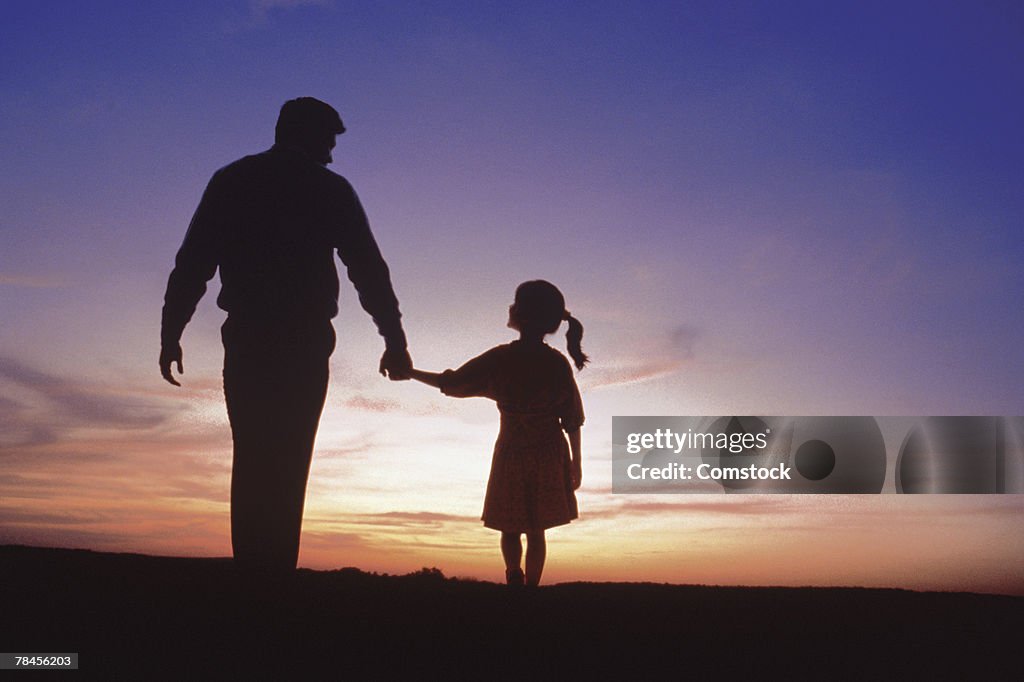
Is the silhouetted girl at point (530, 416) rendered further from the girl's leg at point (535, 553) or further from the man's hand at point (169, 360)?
the man's hand at point (169, 360)

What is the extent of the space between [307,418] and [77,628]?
70.6 inches

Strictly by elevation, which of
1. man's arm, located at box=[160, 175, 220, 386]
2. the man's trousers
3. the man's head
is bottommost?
the man's trousers


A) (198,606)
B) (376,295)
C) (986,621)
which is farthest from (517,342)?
(986,621)

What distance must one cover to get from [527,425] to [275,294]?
2.67 metres

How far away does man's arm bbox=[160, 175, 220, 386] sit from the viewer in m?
6.44

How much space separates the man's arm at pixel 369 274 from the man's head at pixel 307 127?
0.31 m

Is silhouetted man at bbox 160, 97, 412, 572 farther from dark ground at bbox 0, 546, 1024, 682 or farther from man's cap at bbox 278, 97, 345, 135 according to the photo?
dark ground at bbox 0, 546, 1024, 682

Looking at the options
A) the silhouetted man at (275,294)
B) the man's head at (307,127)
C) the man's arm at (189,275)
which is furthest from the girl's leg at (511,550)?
the man's head at (307,127)

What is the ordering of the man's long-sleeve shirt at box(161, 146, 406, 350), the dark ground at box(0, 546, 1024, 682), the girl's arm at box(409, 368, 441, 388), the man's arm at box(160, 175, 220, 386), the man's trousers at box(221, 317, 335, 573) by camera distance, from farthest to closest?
1. the girl's arm at box(409, 368, 441, 388)
2. the man's arm at box(160, 175, 220, 386)
3. the man's long-sleeve shirt at box(161, 146, 406, 350)
4. the man's trousers at box(221, 317, 335, 573)
5. the dark ground at box(0, 546, 1024, 682)

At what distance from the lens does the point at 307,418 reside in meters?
6.21

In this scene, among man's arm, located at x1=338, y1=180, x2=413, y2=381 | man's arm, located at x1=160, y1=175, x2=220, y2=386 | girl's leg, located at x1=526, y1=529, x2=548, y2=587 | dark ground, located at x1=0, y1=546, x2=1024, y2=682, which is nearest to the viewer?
dark ground, located at x1=0, y1=546, x2=1024, y2=682

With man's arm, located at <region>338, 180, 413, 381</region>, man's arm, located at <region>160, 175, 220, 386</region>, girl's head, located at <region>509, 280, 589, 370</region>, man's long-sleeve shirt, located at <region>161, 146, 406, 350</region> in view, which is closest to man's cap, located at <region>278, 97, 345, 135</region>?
man's long-sleeve shirt, located at <region>161, 146, 406, 350</region>

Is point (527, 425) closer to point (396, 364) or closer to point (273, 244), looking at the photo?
point (396, 364)

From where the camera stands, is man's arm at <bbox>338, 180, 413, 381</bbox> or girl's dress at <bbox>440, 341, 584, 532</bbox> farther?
girl's dress at <bbox>440, 341, 584, 532</bbox>
